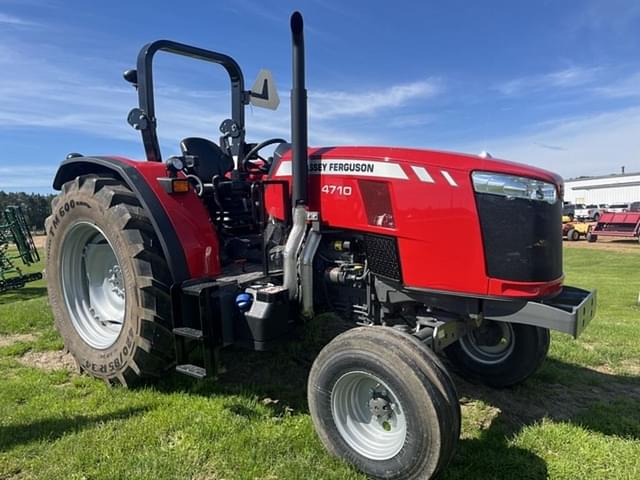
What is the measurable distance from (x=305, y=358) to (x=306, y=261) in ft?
4.51

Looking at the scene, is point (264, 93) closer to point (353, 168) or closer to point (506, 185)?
point (353, 168)

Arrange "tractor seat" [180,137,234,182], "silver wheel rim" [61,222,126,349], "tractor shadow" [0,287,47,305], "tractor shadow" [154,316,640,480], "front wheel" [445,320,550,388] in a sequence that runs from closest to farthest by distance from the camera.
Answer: "tractor shadow" [154,316,640,480] < "front wheel" [445,320,550,388] < "silver wheel rim" [61,222,126,349] < "tractor seat" [180,137,234,182] < "tractor shadow" [0,287,47,305]

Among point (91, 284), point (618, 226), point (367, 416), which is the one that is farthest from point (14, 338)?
point (618, 226)

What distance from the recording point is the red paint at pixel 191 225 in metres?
3.32

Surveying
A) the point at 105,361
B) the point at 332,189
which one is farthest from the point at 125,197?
the point at 332,189

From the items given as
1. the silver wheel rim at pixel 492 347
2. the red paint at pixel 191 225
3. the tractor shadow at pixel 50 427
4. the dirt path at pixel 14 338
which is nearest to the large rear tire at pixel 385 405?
the red paint at pixel 191 225

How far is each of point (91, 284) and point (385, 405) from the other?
268 centimetres

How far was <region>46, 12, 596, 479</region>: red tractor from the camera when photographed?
2.54 metres

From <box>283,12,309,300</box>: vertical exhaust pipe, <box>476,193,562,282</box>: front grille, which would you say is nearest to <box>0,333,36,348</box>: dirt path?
<box>283,12,309,300</box>: vertical exhaust pipe

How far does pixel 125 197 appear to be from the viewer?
3428 mm

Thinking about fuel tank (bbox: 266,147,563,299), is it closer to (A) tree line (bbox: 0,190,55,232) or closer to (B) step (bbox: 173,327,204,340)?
(B) step (bbox: 173,327,204,340)

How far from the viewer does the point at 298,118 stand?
3068 mm

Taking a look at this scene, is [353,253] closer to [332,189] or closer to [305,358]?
[332,189]

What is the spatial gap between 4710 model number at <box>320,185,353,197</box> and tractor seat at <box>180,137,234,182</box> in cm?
131
